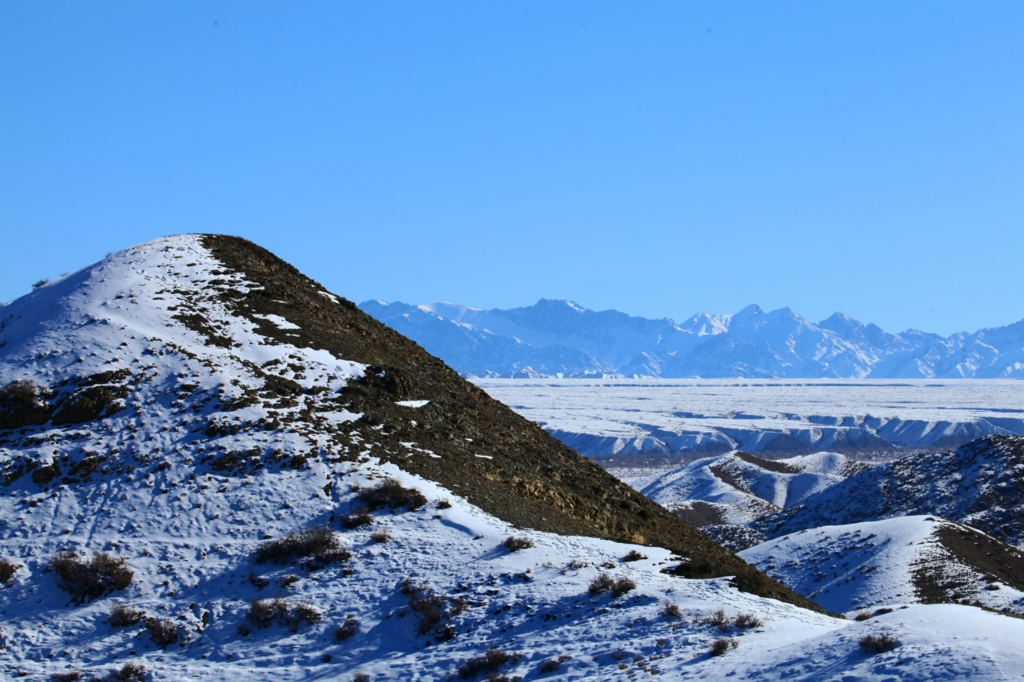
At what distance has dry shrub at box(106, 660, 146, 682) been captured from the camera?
19438 mm

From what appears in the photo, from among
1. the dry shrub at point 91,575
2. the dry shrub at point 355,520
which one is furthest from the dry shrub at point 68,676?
the dry shrub at point 355,520

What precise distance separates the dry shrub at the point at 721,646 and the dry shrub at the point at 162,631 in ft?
36.6

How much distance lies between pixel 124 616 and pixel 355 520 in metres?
5.78

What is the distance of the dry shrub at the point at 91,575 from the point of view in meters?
22.2

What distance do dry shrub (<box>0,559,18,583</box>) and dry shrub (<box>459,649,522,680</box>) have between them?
36.1ft

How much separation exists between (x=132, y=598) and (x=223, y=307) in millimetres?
15578

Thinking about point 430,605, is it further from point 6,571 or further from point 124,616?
point 6,571

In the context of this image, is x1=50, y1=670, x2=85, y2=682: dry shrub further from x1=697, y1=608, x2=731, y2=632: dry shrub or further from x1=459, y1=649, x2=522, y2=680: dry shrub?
x1=697, y1=608, x2=731, y2=632: dry shrub

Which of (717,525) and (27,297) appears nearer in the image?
(27,297)

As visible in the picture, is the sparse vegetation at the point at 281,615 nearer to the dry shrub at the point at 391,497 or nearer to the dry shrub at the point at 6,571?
the dry shrub at the point at 391,497

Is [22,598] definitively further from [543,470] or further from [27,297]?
[27,297]

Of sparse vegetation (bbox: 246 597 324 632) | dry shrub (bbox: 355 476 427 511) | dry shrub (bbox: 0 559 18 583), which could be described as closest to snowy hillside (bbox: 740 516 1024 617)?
dry shrub (bbox: 355 476 427 511)

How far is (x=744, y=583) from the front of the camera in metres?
22.7

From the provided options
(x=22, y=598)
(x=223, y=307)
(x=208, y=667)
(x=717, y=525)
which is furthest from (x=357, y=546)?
(x=717, y=525)
